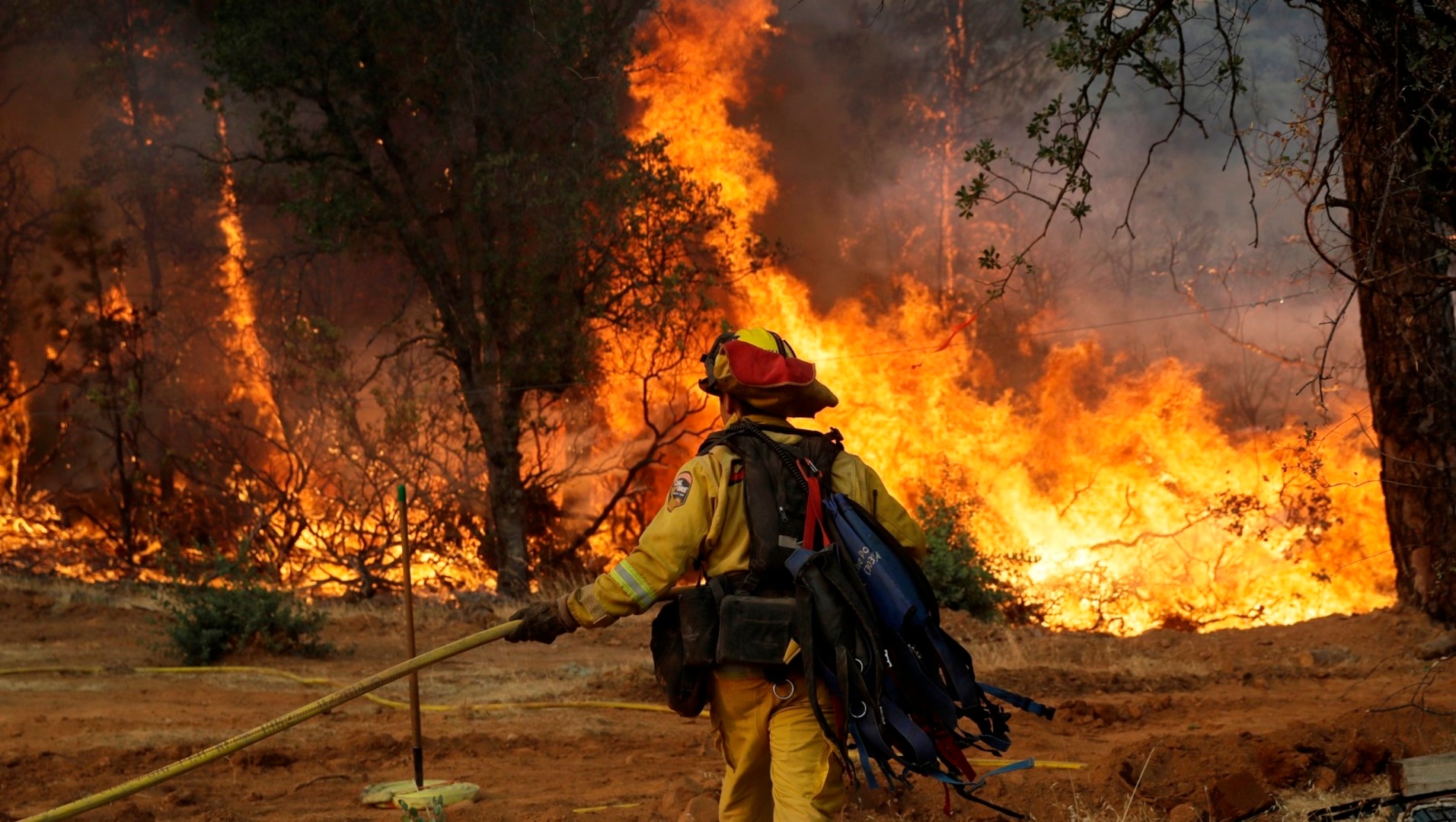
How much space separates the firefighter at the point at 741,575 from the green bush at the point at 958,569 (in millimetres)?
11222

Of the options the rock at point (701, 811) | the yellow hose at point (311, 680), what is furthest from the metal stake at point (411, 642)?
the yellow hose at point (311, 680)

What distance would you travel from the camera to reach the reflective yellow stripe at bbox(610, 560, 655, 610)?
395 cm

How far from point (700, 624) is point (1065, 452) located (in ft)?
62.2

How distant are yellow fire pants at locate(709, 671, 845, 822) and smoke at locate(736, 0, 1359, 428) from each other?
20.0 meters

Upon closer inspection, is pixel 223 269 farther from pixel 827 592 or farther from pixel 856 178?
pixel 827 592

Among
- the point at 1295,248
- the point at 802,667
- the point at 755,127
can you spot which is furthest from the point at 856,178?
the point at 802,667

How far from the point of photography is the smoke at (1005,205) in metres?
24.7

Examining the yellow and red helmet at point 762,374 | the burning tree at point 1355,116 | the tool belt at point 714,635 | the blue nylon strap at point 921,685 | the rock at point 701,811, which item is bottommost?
the rock at point 701,811

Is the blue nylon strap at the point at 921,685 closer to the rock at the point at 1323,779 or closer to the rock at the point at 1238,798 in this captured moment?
the rock at the point at 1238,798

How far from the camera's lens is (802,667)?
12.8ft

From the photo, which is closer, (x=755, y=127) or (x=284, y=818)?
(x=284, y=818)

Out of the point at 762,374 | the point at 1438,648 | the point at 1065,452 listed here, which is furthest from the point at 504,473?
the point at 762,374

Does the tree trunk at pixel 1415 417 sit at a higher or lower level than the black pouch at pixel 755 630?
higher

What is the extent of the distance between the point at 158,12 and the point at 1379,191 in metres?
25.9
